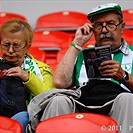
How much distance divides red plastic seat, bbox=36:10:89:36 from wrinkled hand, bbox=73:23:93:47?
4.58ft

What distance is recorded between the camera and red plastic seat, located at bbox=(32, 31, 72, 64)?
11.9 ft

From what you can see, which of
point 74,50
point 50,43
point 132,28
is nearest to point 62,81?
point 74,50

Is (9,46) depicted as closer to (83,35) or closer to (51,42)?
(83,35)

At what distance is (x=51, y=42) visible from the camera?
3689mm

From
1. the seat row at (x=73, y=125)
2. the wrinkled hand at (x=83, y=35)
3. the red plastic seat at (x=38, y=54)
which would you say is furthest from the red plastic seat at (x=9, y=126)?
the red plastic seat at (x=38, y=54)

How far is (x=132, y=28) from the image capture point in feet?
13.1

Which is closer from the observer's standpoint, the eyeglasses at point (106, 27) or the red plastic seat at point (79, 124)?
the red plastic seat at point (79, 124)

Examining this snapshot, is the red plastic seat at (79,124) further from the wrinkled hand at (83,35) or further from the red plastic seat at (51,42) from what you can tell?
the red plastic seat at (51,42)

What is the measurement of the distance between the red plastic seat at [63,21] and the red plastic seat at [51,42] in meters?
0.24

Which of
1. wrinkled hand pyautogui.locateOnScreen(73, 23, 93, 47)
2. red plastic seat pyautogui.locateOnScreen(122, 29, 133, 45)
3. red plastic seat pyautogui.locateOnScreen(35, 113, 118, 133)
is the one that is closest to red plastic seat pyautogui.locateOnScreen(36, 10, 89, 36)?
red plastic seat pyautogui.locateOnScreen(122, 29, 133, 45)

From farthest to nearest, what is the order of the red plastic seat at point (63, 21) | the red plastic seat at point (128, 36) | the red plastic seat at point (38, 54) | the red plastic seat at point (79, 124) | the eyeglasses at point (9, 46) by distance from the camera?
the red plastic seat at point (63, 21), the red plastic seat at point (128, 36), the red plastic seat at point (38, 54), the eyeglasses at point (9, 46), the red plastic seat at point (79, 124)

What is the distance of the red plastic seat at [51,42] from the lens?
362cm

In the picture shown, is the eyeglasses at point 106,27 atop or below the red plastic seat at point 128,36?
atop

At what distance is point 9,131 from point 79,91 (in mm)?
511
